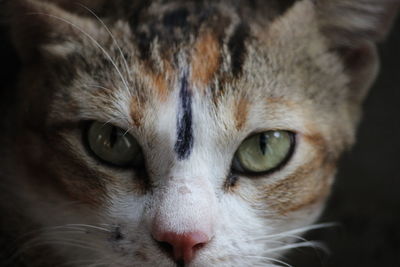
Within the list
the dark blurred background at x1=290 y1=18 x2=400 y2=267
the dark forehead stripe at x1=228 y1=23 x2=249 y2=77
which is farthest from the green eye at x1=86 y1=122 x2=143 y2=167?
the dark blurred background at x1=290 y1=18 x2=400 y2=267

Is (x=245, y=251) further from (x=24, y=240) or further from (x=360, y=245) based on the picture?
(x=360, y=245)

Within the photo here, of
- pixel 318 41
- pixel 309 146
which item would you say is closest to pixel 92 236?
pixel 309 146

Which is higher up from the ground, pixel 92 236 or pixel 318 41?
pixel 318 41

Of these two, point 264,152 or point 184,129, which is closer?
point 184,129

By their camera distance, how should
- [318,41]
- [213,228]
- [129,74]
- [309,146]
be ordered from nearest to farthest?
[213,228] < [129,74] < [309,146] < [318,41]

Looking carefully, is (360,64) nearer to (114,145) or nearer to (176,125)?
(176,125)

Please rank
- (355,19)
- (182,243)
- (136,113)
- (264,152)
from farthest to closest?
(355,19) → (264,152) → (136,113) → (182,243)

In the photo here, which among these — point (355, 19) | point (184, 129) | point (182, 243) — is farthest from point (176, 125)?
point (355, 19)
